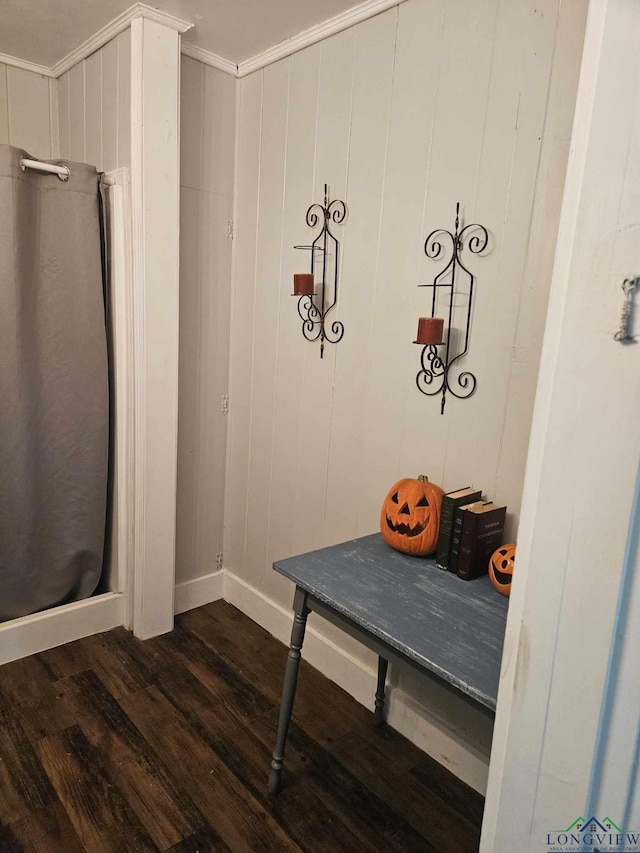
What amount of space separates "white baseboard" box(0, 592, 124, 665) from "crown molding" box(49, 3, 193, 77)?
7.11 ft

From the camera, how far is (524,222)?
5.11ft

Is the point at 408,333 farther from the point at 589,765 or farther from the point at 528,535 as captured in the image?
the point at 589,765

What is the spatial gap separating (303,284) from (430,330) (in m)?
0.59

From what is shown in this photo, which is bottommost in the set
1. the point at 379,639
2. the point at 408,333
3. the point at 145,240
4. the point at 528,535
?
the point at 379,639

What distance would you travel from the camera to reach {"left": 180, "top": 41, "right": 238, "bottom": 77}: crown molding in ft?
7.45

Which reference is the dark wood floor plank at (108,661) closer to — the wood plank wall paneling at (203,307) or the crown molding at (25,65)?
the wood plank wall paneling at (203,307)

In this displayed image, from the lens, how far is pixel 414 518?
1678 millimetres

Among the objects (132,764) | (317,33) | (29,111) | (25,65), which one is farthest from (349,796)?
(25,65)

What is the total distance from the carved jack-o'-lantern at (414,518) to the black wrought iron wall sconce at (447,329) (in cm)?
26

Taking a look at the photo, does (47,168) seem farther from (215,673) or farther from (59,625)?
(215,673)

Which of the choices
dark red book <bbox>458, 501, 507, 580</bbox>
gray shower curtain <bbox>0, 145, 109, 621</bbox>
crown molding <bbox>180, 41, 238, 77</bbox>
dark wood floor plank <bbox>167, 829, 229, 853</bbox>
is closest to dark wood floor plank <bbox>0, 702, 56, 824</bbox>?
dark wood floor plank <bbox>167, 829, 229, 853</bbox>

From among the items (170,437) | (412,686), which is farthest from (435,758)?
(170,437)

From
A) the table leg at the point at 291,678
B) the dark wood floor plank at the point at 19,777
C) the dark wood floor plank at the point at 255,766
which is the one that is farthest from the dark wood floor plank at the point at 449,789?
the dark wood floor plank at the point at 19,777

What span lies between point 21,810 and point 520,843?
1.49 m
